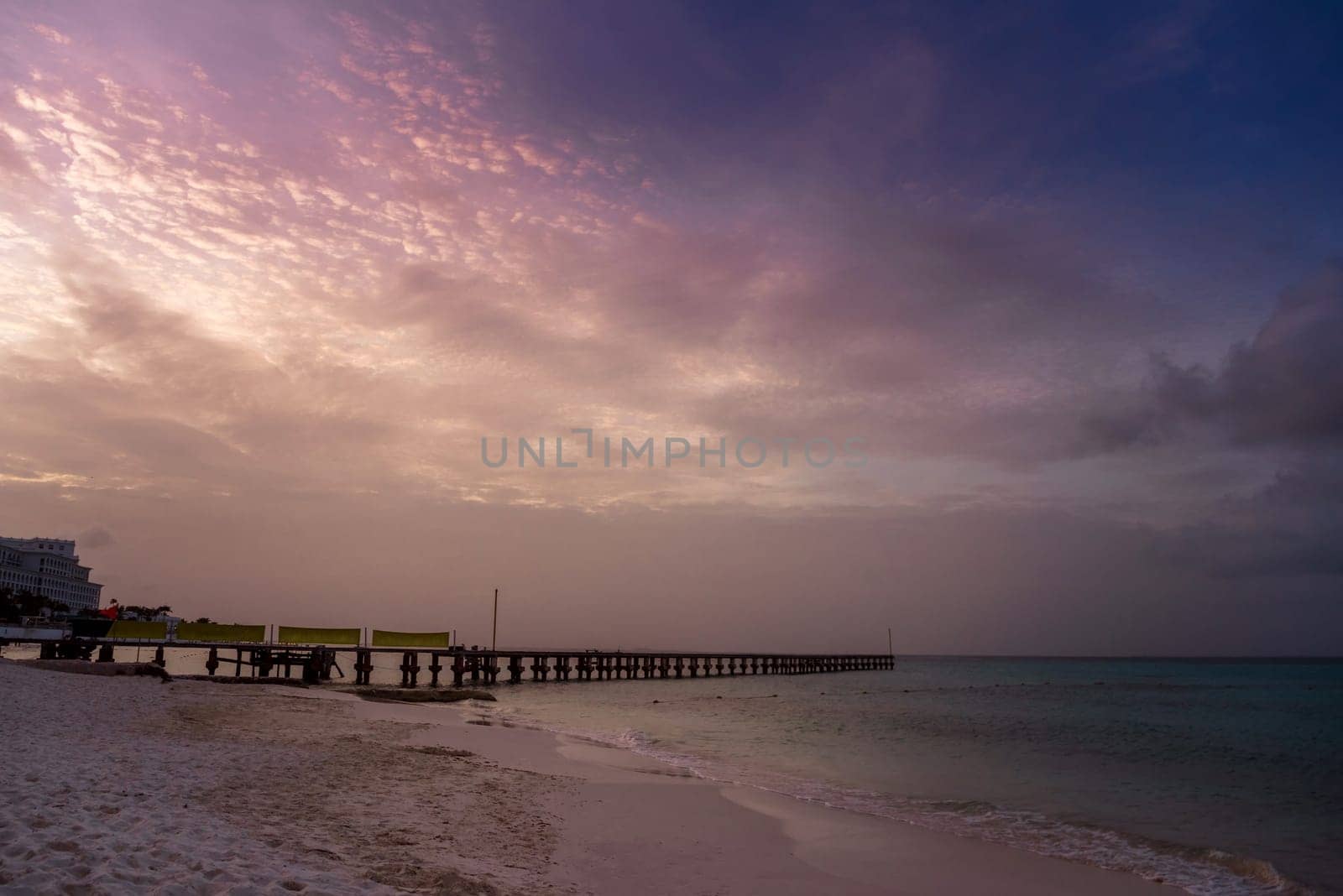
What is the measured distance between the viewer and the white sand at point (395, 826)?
5.75 meters

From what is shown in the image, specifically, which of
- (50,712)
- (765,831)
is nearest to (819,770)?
(765,831)

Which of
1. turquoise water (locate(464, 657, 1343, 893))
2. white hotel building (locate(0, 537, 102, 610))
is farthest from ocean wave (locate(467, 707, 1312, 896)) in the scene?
white hotel building (locate(0, 537, 102, 610))

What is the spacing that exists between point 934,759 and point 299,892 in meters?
17.7

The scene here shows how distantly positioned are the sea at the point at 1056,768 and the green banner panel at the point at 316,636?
1178 cm

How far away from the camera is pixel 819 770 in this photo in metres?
17.3

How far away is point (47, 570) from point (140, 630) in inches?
5200

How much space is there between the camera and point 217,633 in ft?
152

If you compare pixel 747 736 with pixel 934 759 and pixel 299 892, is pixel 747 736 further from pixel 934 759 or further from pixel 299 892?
pixel 299 892

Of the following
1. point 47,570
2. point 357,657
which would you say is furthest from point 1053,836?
point 47,570

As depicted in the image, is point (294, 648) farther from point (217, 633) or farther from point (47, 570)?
point (47, 570)

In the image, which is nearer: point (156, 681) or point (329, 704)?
point (329, 704)

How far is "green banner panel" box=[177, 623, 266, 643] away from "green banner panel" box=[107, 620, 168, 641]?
866 mm

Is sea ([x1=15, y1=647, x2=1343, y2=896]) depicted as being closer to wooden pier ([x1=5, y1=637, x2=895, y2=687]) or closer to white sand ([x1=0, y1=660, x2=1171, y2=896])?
white sand ([x1=0, y1=660, x2=1171, y2=896])

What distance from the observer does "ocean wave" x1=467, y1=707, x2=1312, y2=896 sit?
31.3ft
